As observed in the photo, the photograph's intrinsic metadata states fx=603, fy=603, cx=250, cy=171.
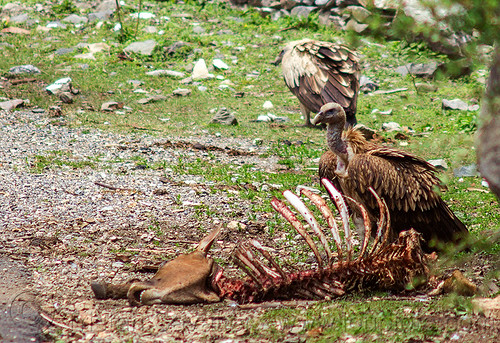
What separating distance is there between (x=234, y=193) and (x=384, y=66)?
699cm

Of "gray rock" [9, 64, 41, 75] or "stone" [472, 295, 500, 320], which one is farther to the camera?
"gray rock" [9, 64, 41, 75]

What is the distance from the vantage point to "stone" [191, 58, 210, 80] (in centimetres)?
1124

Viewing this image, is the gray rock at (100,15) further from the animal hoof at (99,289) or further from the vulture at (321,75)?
the animal hoof at (99,289)

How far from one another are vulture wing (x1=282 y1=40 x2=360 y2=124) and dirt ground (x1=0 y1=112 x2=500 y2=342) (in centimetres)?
153

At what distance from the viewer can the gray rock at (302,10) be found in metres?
14.0

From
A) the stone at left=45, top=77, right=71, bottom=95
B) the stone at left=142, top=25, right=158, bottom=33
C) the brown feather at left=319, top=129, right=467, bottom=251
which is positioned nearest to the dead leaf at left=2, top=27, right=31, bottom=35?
the stone at left=142, top=25, right=158, bottom=33

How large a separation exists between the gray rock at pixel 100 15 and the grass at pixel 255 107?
365 millimetres

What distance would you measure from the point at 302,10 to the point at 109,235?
1062 cm

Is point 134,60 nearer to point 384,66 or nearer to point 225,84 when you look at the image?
point 225,84

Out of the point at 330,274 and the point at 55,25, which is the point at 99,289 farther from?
the point at 55,25

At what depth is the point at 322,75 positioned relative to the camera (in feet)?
28.8

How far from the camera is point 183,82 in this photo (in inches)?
435

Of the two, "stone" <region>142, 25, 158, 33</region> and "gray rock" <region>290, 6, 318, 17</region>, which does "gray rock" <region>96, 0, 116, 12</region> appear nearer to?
"stone" <region>142, 25, 158, 33</region>

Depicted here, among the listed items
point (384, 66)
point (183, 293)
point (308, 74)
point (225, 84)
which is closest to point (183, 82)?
point (225, 84)
